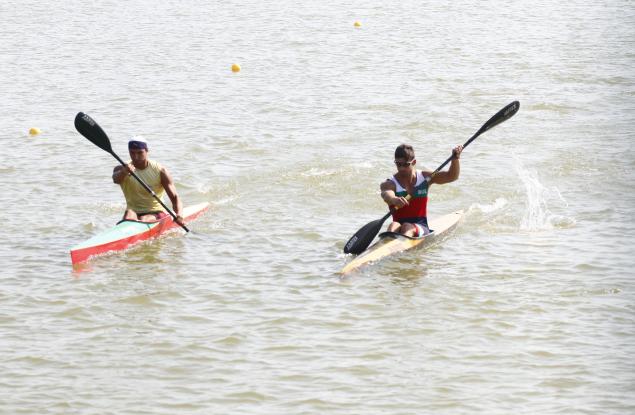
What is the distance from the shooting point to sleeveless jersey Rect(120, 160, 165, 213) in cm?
1215

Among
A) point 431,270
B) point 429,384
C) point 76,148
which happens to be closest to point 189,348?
point 429,384

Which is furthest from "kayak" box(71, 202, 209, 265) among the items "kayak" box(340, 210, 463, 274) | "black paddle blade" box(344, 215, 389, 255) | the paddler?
"kayak" box(340, 210, 463, 274)

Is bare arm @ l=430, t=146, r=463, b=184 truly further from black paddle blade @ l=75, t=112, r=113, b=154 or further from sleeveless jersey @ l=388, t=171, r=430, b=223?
black paddle blade @ l=75, t=112, r=113, b=154

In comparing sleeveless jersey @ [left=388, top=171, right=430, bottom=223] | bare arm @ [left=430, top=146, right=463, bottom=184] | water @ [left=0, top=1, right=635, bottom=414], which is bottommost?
water @ [left=0, top=1, right=635, bottom=414]

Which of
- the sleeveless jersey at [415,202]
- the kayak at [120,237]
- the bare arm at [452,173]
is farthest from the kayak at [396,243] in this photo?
the kayak at [120,237]

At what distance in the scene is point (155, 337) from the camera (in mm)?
9664

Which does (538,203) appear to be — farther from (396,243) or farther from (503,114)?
(396,243)

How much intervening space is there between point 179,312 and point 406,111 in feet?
31.3

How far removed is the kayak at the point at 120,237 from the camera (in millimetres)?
11464

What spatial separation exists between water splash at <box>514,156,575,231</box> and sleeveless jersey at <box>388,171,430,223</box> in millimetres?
1681

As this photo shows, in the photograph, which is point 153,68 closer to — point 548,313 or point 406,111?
point 406,111

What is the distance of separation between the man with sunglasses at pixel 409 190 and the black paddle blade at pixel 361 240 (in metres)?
0.22

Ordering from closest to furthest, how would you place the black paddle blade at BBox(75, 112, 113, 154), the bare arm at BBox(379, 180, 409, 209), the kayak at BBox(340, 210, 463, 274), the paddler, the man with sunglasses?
1. the kayak at BBox(340, 210, 463, 274)
2. the bare arm at BBox(379, 180, 409, 209)
3. the man with sunglasses
4. the paddler
5. the black paddle blade at BBox(75, 112, 113, 154)

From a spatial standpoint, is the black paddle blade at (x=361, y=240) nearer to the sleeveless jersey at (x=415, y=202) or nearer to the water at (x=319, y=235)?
the water at (x=319, y=235)
